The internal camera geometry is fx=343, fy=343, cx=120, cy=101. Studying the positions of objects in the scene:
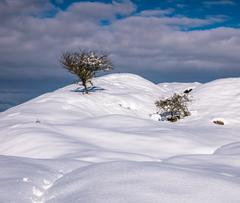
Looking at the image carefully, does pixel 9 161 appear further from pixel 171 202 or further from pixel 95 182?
pixel 171 202

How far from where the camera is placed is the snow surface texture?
780 cm

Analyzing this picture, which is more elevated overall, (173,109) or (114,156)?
(173,109)

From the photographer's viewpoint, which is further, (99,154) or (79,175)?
(99,154)

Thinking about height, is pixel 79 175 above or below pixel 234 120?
below

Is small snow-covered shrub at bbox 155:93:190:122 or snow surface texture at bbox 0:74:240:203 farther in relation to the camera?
small snow-covered shrub at bbox 155:93:190:122

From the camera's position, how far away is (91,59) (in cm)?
4566

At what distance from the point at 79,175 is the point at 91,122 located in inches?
739

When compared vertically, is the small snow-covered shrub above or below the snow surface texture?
above

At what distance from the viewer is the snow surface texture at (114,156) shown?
307 inches

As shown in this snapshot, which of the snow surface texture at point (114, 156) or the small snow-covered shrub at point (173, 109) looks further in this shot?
the small snow-covered shrub at point (173, 109)

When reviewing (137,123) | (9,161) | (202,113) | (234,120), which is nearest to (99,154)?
(9,161)

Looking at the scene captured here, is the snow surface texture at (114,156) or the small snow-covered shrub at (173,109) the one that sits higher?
the small snow-covered shrub at (173,109)

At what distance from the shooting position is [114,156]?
49.4 ft

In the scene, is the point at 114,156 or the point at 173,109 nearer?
the point at 114,156
